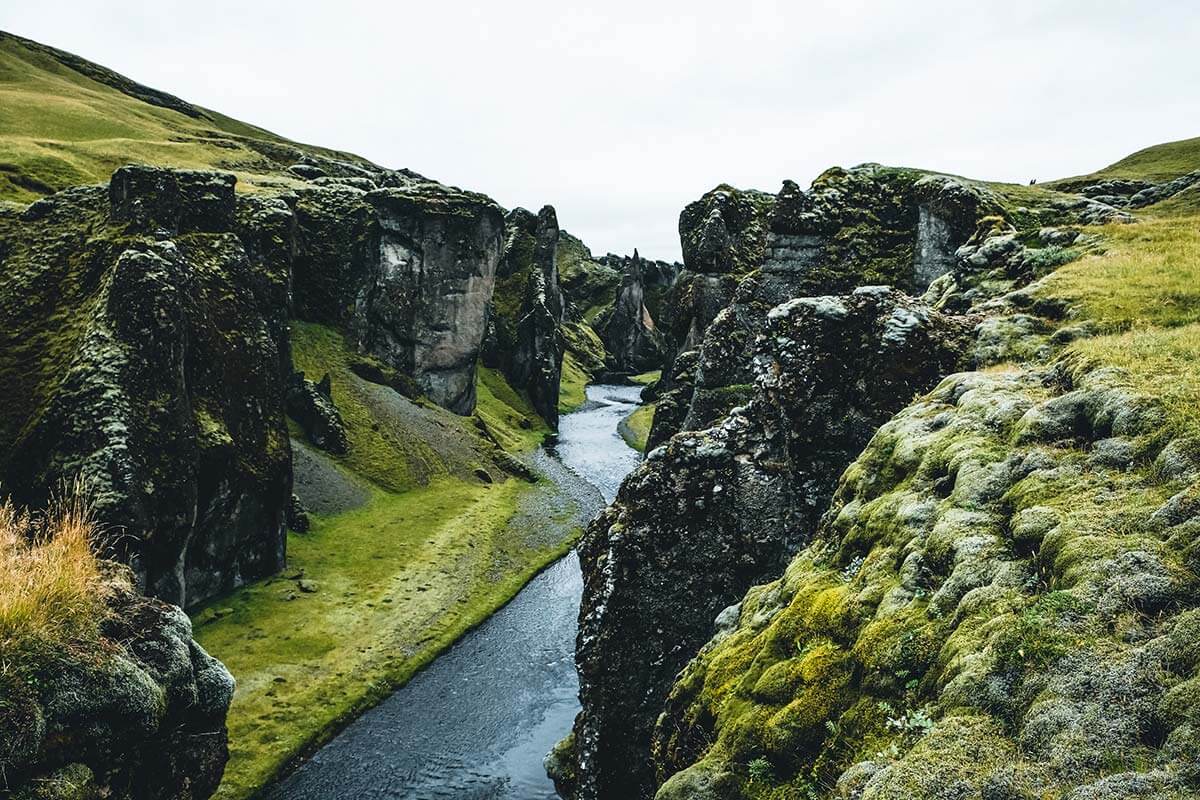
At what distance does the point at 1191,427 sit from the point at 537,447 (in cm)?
10179

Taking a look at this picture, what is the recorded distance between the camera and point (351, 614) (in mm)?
→ 50375

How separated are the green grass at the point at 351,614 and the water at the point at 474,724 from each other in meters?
1.39

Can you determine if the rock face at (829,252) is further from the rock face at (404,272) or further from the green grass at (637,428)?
the rock face at (404,272)

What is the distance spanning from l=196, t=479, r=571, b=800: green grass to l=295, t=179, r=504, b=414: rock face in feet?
96.0

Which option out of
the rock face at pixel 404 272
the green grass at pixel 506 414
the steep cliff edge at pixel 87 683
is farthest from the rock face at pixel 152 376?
the green grass at pixel 506 414

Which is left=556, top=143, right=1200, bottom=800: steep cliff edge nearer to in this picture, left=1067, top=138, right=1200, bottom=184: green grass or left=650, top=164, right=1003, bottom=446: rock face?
left=650, top=164, right=1003, bottom=446: rock face

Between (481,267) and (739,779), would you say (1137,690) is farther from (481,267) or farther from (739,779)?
(481,267)

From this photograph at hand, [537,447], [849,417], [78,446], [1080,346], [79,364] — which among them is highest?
[1080,346]

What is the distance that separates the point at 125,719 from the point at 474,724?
25.0 metres

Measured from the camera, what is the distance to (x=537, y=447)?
111m

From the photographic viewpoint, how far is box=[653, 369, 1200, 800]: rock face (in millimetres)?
8180

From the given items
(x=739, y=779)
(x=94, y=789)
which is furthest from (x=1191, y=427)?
(x=94, y=789)

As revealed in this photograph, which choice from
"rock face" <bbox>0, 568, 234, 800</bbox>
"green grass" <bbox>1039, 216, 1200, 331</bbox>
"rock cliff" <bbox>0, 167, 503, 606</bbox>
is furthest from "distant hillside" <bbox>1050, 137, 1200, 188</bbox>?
"rock cliff" <bbox>0, 167, 503, 606</bbox>

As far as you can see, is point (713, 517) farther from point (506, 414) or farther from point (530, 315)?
point (530, 315)
